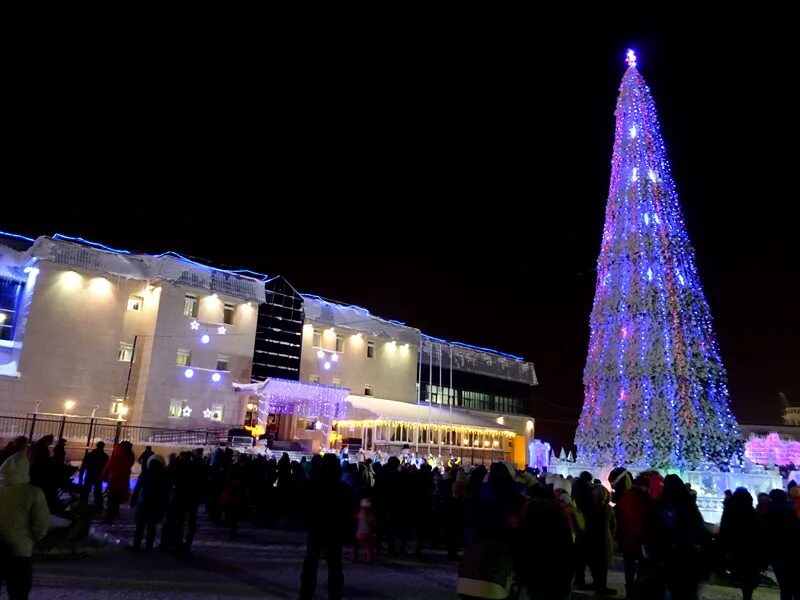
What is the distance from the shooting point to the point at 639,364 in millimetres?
15836

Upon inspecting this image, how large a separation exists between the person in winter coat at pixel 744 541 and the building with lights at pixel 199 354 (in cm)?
2150

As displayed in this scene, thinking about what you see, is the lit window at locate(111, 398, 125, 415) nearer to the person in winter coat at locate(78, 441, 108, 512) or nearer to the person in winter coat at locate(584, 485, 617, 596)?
the person in winter coat at locate(78, 441, 108, 512)

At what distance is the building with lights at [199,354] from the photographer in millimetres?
27062

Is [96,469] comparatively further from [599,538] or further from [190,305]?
[190,305]

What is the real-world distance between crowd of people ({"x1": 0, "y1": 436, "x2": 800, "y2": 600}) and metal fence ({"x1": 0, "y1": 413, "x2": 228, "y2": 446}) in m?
12.7

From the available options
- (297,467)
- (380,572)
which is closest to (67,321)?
(297,467)

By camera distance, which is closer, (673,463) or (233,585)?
(233,585)

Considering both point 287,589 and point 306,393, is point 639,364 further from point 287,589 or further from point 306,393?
point 306,393

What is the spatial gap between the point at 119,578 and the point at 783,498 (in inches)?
324

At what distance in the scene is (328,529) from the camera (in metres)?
6.14

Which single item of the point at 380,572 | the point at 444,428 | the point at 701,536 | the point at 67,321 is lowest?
the point at 380,572

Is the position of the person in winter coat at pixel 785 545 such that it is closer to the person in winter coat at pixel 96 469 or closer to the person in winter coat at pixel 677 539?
the person in winter coat at pixel 677 539

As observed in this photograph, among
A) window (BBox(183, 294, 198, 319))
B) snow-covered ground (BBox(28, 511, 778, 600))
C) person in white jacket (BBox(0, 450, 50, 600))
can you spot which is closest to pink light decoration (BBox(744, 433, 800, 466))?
snow-covered ground (BBox(28, 511, 778, 600))

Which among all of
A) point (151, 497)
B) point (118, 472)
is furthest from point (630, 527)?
point (118, 472)
